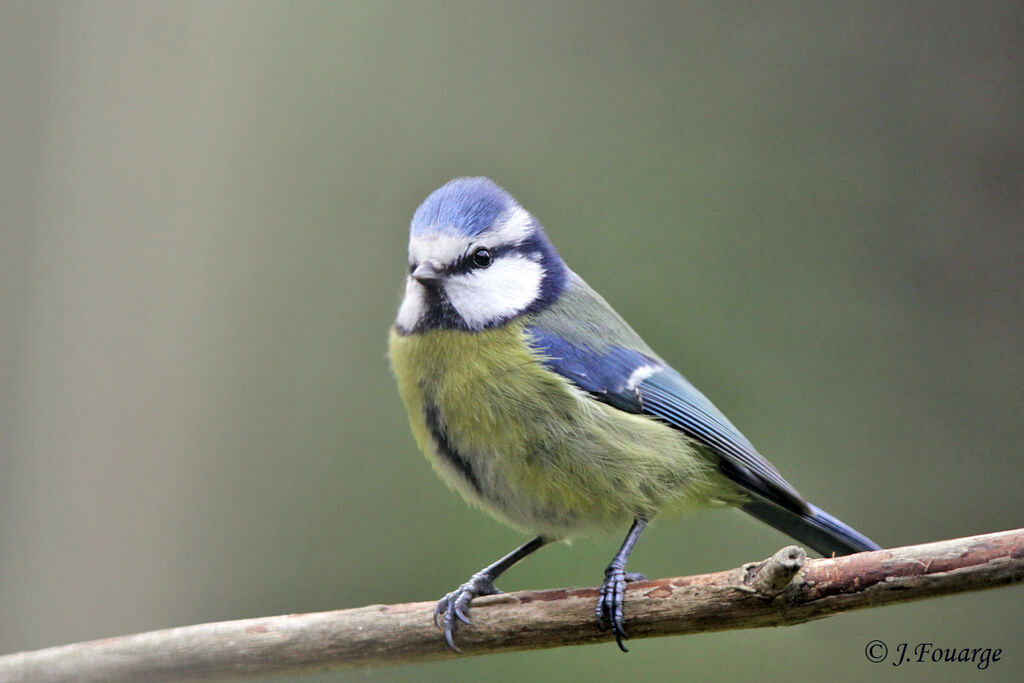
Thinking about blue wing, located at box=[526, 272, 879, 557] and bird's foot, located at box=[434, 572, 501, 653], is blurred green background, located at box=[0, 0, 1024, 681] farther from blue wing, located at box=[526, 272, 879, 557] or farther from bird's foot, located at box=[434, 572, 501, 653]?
bird's foot, located at box=[434, 572, 501, 653]

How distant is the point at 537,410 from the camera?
142cm

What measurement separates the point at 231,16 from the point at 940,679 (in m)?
2.15

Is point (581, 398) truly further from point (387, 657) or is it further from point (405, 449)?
point (405, 449)

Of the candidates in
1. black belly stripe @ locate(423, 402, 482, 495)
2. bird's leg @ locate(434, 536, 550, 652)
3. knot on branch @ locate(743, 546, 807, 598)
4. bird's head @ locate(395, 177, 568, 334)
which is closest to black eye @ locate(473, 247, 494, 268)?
bird's head @ locate(395, 177, 568, 334)

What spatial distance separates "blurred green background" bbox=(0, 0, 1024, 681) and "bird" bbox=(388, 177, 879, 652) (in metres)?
0.32

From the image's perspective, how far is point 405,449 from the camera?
2.40 m

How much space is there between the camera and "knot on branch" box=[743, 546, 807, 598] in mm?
1132

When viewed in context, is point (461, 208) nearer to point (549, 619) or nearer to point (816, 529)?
point (549, 619)

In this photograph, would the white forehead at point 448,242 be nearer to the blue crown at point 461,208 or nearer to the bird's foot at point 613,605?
the blue crown at point 461,208

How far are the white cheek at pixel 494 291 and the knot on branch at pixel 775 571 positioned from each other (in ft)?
1.83

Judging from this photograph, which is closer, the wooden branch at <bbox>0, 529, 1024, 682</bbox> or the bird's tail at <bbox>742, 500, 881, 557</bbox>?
the wooden branch at <bbox>0, 529, 1024, 682</bbox>

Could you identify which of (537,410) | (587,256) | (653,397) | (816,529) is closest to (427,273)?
(537,410)

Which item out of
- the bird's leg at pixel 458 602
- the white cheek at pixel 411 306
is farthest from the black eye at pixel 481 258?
the bird's leg at pixel 458 602

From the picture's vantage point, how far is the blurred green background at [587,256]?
1.97 meters
